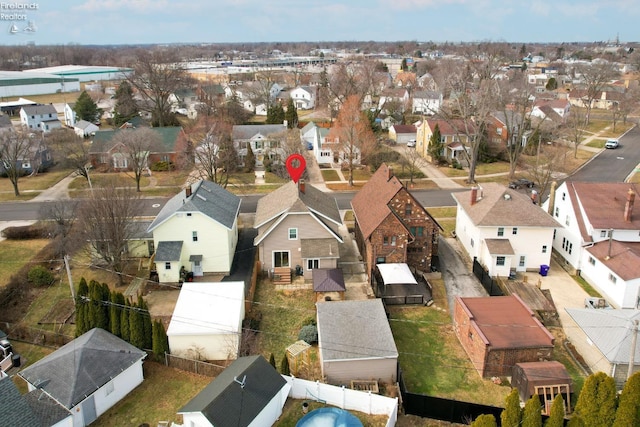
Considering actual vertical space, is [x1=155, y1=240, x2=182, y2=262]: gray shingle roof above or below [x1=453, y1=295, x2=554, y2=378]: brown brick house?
above

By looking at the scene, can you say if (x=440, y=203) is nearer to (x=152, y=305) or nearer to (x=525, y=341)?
(x=525, y=341)

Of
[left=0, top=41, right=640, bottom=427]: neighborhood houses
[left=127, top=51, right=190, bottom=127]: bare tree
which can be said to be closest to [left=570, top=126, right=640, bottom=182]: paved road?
[left=0, top=41, right=640, bottom=427]: neighborhood houses

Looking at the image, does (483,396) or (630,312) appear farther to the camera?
(630,312)

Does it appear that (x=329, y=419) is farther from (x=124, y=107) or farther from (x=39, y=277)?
(x=124, y=107)

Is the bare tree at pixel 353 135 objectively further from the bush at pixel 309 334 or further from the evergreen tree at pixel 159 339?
the evergreen tree at pixel 159 339

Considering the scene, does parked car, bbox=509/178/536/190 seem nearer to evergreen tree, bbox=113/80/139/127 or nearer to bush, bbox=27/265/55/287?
bush, bbox=27/265/55/287

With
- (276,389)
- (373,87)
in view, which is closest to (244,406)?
(276,389)

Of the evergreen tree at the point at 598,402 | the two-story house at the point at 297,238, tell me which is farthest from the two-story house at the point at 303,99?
the evergreen tree at the point at 598,402
